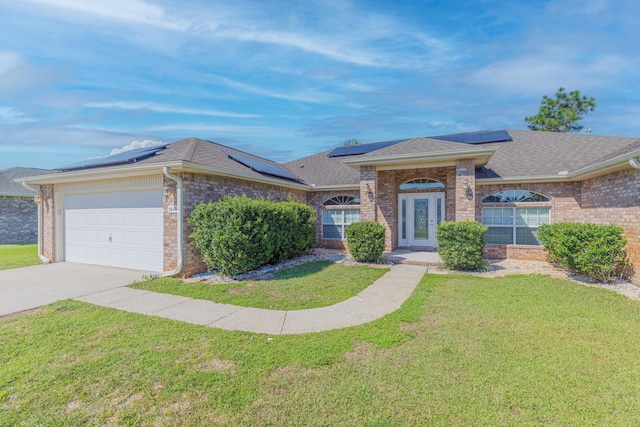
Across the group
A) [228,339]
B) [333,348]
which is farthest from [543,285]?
[228,339]

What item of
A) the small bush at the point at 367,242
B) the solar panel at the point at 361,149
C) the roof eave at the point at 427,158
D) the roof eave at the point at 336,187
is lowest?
the small bush at the point at 367,242

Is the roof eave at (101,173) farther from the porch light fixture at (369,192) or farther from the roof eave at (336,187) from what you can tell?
the roof eave at (336,187)

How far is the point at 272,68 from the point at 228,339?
10.1 meters

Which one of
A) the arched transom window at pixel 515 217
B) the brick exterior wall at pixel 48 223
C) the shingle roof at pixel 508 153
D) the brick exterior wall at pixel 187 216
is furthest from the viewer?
the brick exterior wall at pixel 48 223

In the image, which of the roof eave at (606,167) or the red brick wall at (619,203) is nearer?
the roof eave at (606,167)

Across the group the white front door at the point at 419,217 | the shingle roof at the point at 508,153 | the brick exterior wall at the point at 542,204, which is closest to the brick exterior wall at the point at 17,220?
the shingle roof at the point at 508,153

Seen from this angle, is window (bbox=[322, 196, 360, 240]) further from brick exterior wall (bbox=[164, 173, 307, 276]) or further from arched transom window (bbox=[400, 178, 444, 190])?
brick exterior wall (bbox=[164, 173, 307, 276])

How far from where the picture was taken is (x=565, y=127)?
79.0ft

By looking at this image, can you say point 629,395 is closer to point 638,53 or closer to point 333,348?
point 333,348

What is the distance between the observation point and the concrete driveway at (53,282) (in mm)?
5996

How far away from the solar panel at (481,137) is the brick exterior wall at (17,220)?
25.8 m

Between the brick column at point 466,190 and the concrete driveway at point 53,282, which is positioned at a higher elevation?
the brick column at point 466,190

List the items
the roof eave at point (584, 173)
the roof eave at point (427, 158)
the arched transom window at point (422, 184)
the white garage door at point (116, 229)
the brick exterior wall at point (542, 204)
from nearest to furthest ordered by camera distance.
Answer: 1. the roof eave at point (584, 173)
2. the white garage door at point (116, 229)
3. the roof eave at point (427, 158)
4. the brick exterior wall at point (542, 204)
5. the arched transom window at point (422, 184)

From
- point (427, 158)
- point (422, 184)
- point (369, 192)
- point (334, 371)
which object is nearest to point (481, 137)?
point (422, 184)
